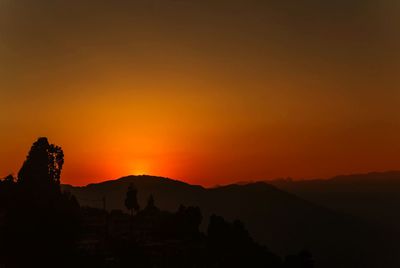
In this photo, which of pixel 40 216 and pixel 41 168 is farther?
pixel 41 168

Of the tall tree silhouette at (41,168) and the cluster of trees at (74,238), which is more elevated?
the tall tree silhouette at (41,168)

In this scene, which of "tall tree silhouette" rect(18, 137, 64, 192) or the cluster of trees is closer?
the cluster of trees

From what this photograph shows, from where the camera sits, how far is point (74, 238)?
73.1 metres

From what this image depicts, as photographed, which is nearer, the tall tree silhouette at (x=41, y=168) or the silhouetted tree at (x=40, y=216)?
the silhouetted tree at (x=40, y=216)

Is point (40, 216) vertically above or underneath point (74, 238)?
above

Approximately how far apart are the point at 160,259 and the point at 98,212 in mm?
40622

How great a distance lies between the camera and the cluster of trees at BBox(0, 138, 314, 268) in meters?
64.0

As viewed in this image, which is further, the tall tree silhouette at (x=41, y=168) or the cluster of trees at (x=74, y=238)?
the tall tree silhouette at (x=41, y=168)

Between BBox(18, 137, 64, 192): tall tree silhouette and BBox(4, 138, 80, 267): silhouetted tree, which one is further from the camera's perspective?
BBox(18, 137, 64, 192): tall tree silhouette

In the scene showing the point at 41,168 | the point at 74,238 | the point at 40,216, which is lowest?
the point at 74,238

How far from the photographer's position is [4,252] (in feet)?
205

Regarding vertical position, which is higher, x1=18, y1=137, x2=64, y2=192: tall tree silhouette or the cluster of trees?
x1=18, y1=137, x2=64, y2=192: tall tree silhouette

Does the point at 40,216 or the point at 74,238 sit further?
the point at 74,238

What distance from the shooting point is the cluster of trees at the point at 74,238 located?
64000 millimetres
